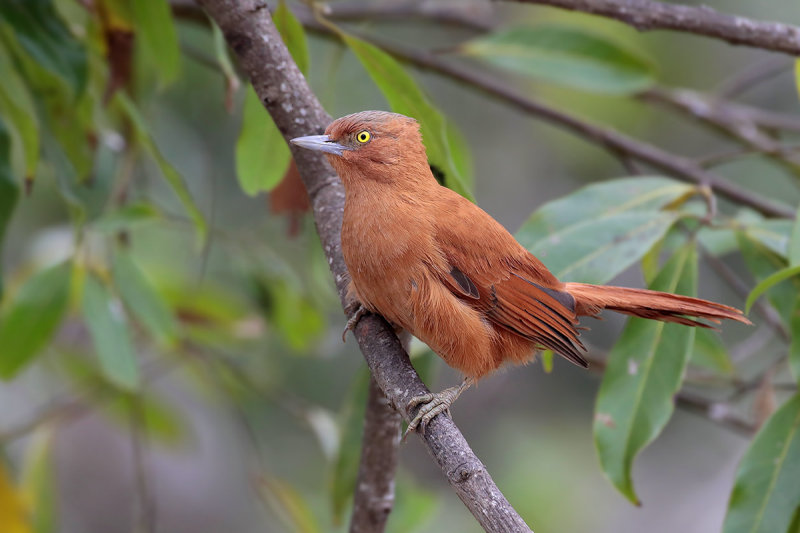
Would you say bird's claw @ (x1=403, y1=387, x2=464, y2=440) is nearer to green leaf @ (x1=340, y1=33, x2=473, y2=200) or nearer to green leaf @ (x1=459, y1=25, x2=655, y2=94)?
green leaf @ (x1=340, y1=33, x2=473, y2=200)

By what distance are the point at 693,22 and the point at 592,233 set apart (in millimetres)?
683

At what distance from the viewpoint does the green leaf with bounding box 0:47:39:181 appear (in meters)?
2.58

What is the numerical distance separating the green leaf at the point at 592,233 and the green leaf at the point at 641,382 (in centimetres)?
15

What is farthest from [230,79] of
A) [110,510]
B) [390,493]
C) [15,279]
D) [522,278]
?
[110,510]

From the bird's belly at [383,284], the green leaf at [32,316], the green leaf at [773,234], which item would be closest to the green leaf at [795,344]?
the green leaf at [773,234]

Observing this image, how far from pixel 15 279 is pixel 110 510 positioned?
306 cm

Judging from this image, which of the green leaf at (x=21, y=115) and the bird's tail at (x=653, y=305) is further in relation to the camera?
the green leaf at (x=21, y=115)

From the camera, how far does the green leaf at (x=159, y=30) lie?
2779mm

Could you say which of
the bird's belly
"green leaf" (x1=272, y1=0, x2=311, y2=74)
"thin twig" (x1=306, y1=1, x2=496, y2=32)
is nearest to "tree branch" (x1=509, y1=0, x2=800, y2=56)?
"green leaf" (x1=272, y1=0, x2=311, y2=74)

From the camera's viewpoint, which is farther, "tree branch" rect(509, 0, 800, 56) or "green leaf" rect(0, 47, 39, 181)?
"green leaf" rect(0, 47, 39, 181)

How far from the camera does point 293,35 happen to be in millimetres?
2482

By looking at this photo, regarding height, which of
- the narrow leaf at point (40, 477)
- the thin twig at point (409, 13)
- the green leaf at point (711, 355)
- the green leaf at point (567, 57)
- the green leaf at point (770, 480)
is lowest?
the narrow leaf at point (40, 477)

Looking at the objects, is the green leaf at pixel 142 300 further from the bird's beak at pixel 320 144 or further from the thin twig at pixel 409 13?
the thin twig at pixel 409 13

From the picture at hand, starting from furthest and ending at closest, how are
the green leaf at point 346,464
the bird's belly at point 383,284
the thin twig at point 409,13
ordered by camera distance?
the thin twig at point 409,13, the green leaf at point 346,464, the bird's belly at point 383,284
